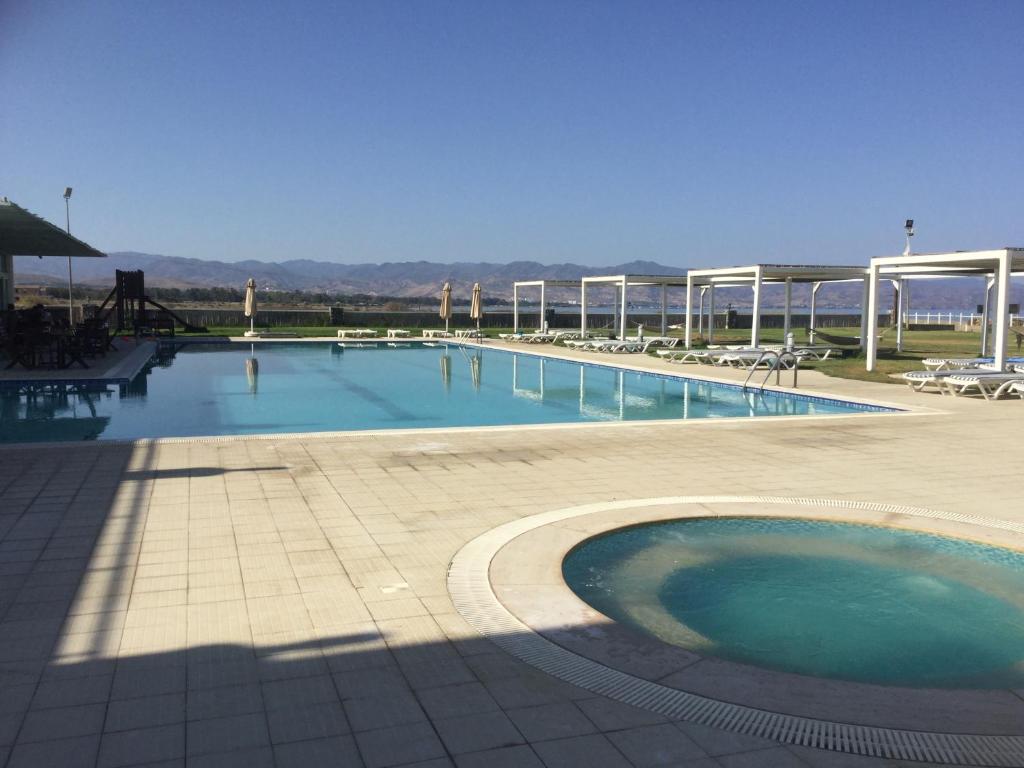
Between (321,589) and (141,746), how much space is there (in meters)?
1.43

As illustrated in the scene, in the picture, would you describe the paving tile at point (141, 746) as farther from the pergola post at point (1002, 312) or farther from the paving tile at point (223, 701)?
the pergola post at point (1002, 312)

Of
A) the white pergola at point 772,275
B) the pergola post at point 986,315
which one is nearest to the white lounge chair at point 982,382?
the pergola post at point 986,315

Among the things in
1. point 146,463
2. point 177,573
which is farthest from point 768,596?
point 146,463

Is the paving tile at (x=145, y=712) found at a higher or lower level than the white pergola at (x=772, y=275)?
lower

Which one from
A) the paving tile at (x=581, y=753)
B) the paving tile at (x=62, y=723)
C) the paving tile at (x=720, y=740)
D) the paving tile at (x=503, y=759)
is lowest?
the paving tile at (x=720, y=740)

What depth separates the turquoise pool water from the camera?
11023 millimetres

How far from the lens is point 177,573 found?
13.9ft

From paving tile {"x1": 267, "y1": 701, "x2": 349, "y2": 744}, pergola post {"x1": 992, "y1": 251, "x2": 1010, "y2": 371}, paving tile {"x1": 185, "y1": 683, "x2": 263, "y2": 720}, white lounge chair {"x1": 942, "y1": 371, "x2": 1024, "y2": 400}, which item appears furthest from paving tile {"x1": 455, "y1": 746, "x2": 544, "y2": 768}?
pergola post {"x1": 992, "y1": 251, "x2": 1010, "y2": 371}

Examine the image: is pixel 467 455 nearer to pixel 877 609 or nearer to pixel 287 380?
pixel 877 609

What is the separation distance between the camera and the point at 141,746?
8.56 ft

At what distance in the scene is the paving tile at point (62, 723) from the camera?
265cm

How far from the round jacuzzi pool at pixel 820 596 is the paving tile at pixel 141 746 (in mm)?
2102

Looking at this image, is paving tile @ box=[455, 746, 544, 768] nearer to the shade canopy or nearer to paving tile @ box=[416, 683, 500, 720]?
paving tile @ box=[416, 683, 500, 720]

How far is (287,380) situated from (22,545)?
38.9 ft
